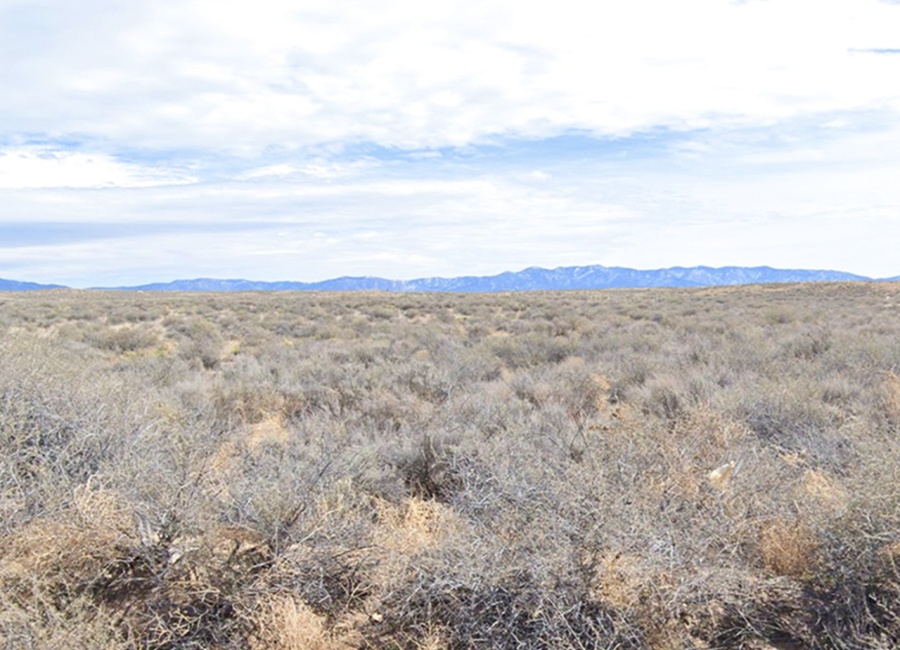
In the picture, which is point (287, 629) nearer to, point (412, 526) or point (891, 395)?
point (412, 526)

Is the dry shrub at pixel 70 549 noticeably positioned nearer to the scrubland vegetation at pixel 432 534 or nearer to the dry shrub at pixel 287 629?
the scrubland vegetation at pixel 432 534

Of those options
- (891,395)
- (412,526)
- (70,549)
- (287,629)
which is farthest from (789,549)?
(891,395)

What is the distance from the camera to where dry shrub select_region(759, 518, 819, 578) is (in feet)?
13.1

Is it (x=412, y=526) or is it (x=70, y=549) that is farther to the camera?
(x=412, y=526)

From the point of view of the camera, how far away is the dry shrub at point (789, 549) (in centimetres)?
400

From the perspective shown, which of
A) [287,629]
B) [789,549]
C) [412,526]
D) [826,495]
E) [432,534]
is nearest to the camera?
[287,629]

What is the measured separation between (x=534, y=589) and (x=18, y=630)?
2.53m

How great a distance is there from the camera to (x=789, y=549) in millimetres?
4113

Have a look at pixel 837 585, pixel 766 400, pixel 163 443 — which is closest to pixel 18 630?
pixel 163 443

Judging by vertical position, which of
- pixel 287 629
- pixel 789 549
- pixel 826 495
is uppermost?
pixel 826 495

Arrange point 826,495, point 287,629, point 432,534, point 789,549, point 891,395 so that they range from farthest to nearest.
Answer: point 891,395
point 432,534
point 826,495
point 789,549
point 287,629

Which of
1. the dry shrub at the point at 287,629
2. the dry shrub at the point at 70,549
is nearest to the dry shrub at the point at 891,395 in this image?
the dry shrub at the point at 287,629

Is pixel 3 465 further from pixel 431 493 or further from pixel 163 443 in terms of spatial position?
pixel 431 493

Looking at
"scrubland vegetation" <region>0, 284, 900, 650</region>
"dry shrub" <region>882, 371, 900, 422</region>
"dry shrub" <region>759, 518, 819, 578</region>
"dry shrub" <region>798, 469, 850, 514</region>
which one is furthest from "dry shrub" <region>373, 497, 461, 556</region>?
"dry shrub" <region>882, 371, 900, 422</region>
